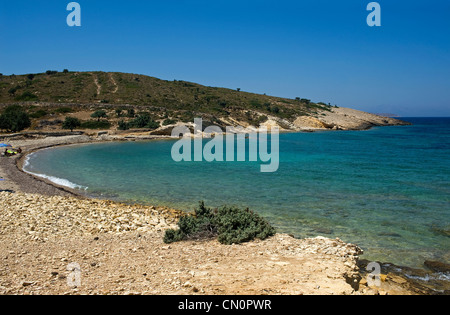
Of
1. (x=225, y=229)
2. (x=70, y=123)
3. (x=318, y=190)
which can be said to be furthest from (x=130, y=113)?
(x=225, y=229)

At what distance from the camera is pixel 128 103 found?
74.4 metres

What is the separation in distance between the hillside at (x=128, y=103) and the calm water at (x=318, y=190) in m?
34.2

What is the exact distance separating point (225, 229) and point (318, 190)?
10067mm

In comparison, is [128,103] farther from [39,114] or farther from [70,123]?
[70,123]

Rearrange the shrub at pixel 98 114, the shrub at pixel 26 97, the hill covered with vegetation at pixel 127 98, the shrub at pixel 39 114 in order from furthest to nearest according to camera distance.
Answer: the shrub at pixel 26 97, the hill covered with vegetation at pixel 127 98, the shrub at pixel 98 114, the shrub at pixel 39 114

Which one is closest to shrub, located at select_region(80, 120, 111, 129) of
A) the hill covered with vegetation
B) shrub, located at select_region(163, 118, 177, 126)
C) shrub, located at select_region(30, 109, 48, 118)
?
the hill covered with vegetation

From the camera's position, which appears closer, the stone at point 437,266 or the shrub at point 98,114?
the stone at point 437,266

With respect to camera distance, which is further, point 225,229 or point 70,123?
point 70,123

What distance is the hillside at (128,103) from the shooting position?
64562mm

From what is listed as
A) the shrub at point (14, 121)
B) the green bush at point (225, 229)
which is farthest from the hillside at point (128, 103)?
the green bush at point (225, 229)

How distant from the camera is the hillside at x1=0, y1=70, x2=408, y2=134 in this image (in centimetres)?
6456

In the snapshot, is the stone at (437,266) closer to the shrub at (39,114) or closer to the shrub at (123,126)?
the shrub at (123,126)

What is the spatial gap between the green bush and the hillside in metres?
51.8
